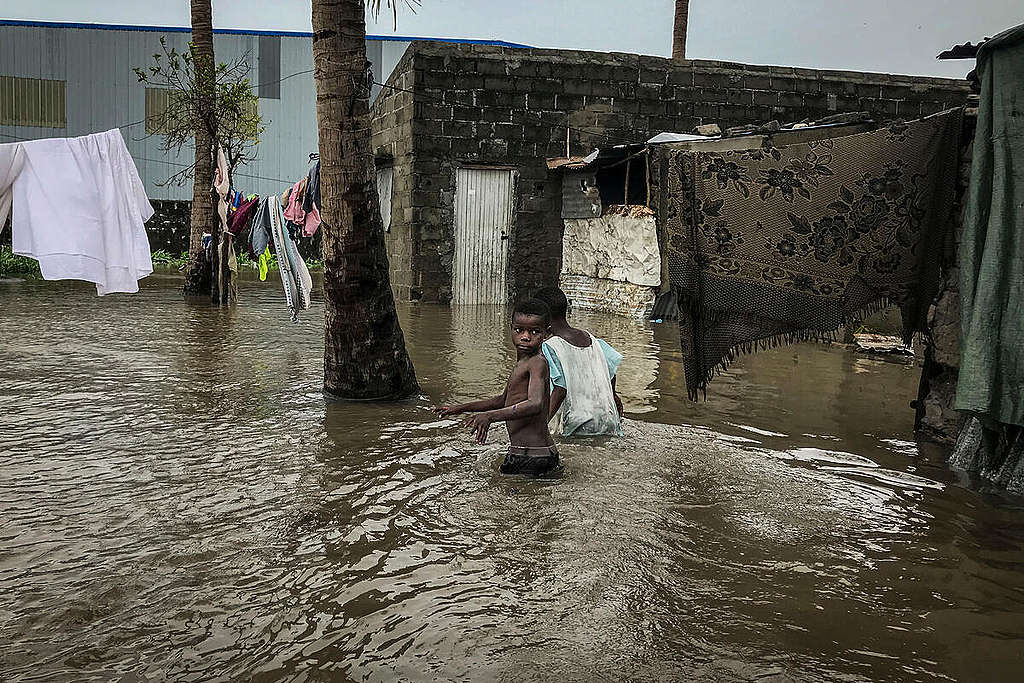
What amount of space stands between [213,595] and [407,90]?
44.8 ft

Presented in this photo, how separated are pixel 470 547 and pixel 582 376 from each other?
2035mm

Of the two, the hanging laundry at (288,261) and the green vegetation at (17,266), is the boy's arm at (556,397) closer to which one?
the hanging laundry at (288,261)

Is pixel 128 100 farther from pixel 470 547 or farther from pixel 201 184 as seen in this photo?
pixel 470 547

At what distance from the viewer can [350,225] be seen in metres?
6.68

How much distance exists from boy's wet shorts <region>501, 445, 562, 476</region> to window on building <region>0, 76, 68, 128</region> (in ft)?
89.5

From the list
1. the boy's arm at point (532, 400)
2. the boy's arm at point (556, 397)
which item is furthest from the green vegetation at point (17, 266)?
the boy's arm at point (532, 400)

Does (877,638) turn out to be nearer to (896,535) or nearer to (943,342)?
(896,535)

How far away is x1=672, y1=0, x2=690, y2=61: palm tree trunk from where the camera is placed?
65.5ft

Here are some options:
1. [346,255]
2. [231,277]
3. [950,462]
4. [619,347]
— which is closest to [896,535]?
[950,462]

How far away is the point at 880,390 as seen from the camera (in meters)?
8.12

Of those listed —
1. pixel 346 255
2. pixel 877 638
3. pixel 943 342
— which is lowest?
pixel 877 638

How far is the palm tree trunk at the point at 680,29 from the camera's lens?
1995 cm

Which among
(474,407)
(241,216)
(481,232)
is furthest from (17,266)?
(474,407)

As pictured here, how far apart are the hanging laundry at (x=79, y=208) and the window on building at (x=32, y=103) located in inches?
874
